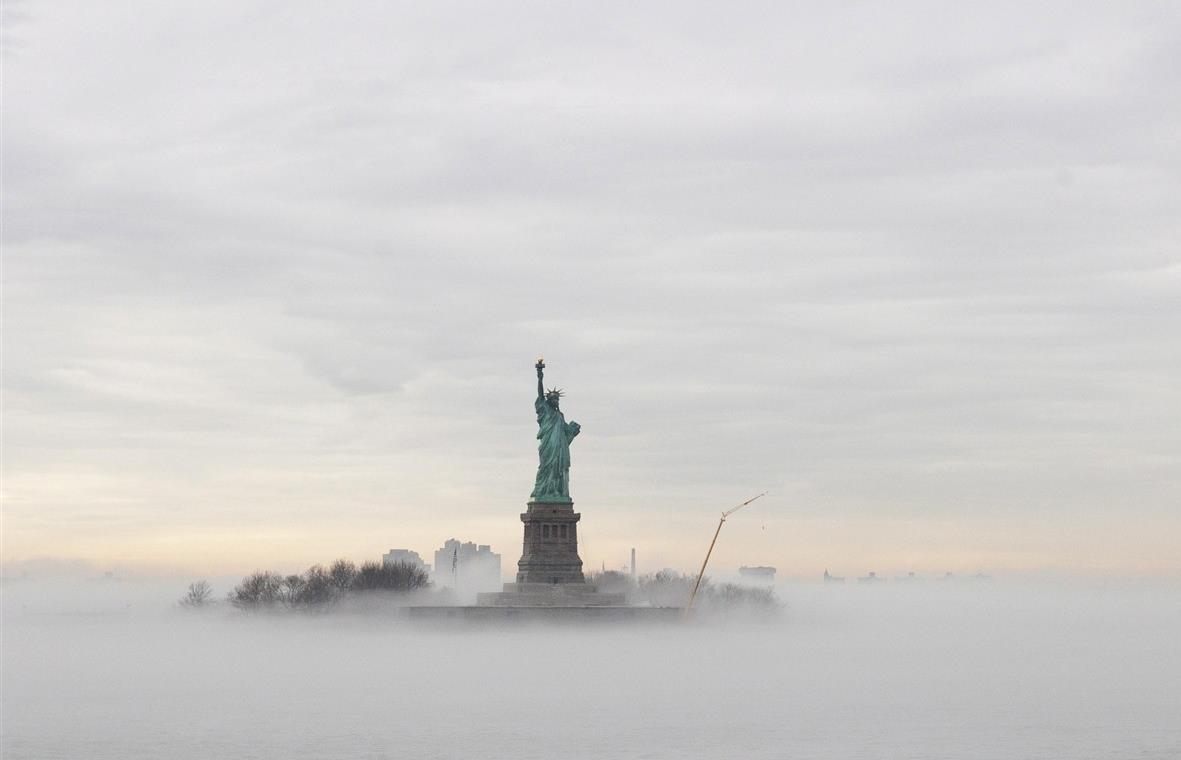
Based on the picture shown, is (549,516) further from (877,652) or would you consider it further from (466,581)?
(466,581)

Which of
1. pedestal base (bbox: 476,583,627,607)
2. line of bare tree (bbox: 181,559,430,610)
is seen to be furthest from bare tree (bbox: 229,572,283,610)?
pedestal base (bbox: 476,583,627,607)

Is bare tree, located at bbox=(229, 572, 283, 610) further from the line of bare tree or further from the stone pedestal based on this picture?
the stone pedestal

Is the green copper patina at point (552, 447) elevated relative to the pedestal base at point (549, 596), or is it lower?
elevated

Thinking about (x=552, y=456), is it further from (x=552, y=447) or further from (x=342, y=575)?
(x=342, y=575)

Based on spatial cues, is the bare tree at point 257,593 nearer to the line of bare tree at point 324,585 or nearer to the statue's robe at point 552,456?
the line of bare tree at point 324,585

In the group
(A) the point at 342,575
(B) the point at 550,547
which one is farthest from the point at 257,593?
(B) the point at 550,547

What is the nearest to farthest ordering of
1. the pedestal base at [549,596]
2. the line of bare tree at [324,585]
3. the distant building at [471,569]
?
1. the pedestal base at [549,596]
2. the line of bare tree at [324,585]
3. the distant building at [471,569]

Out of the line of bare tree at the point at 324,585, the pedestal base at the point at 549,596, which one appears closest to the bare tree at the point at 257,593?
the line of bare tree at the point at 324,585
